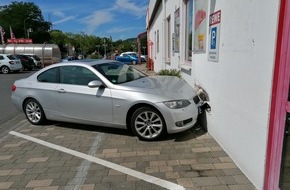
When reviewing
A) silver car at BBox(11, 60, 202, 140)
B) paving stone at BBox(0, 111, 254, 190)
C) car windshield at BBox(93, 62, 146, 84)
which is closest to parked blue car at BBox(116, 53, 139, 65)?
car windshield at BBox(93, 62, 146, 84)

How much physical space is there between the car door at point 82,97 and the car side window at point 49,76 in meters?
0.17

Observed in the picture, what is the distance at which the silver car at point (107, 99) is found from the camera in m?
4.77

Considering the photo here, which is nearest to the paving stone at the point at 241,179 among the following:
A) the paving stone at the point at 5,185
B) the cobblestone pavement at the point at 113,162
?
Answer: the cobblestone pavement at the point at 113,162

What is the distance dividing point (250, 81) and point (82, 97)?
10.6 ft

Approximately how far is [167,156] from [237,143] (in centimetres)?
111

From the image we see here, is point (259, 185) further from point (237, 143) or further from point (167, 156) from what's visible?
point (167, 156)

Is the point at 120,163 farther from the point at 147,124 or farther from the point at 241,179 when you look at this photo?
the point at 241,179

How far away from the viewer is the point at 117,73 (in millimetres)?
5727

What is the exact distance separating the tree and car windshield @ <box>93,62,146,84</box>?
77.4 meters

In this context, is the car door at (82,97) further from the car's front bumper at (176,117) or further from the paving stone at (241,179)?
the paving stone at (241,179)

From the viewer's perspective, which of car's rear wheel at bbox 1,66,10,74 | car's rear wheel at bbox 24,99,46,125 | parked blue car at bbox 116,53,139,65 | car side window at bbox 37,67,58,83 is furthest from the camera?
parked blue car at bbox 116,53,139,65

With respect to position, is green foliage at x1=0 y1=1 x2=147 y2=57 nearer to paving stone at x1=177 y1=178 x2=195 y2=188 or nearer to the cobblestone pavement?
the cobblestone pavement

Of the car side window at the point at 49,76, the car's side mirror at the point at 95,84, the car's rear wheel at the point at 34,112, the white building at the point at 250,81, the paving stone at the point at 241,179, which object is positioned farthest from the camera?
the car's rear wheel at the point at 34,112

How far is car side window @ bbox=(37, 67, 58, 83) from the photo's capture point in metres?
5.87
